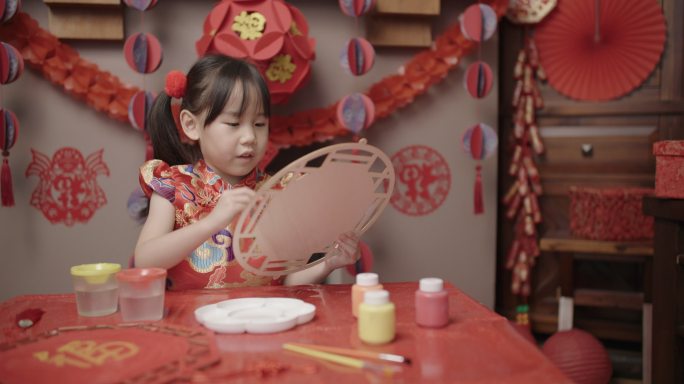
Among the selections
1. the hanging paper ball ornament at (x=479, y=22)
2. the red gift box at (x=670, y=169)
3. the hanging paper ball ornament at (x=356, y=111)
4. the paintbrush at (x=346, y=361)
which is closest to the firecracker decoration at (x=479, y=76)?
the hanging paper ball ornament at (x=479, y=22)

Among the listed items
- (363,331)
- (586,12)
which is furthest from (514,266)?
(363,331)

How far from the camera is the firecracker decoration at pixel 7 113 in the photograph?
1713mm

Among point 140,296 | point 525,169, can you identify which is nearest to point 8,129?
point 140,296

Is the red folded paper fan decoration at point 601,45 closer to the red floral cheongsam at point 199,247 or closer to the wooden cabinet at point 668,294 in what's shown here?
the wooden cabinet at point 668,294

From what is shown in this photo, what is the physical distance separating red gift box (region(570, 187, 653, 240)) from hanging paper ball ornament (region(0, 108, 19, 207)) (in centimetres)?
198

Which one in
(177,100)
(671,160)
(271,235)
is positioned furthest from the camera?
(671,160)

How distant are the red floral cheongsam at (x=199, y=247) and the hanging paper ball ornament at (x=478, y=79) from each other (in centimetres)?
103

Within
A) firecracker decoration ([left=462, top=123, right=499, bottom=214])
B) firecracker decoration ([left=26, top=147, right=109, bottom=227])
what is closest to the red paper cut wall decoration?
firecracker decoration ([left=462, top=123, right=499, bottom=214])

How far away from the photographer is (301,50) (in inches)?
69.9

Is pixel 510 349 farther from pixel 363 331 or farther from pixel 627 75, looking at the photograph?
pixel 627 75

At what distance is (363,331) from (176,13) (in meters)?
1.56

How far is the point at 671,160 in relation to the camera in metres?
1.57

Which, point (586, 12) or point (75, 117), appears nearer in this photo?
point (75, 117)

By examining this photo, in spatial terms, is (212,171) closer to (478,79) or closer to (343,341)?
(343,341)
